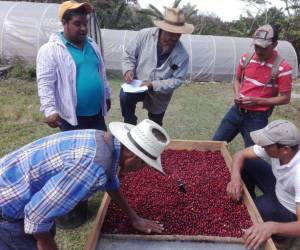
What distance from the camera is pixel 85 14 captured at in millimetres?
3170

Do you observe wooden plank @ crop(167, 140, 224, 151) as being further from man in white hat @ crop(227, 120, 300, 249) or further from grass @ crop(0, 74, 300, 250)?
grass @ crop(0, 74, 300, 250)

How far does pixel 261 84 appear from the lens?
384 centimetres

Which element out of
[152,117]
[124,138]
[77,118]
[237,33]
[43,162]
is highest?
[124,138]

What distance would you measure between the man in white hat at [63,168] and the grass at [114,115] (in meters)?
1.50

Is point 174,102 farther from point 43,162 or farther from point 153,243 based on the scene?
point 43,162

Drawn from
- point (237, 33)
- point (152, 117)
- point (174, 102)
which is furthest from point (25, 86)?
point (237, 33)

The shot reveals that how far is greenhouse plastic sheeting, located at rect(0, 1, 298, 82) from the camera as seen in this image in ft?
38.9

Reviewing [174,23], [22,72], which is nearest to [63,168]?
[174,23]

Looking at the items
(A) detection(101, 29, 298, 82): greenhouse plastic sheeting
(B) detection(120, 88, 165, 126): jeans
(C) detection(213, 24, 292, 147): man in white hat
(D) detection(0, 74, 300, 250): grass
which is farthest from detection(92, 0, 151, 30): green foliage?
(C) detection(213, 24, 292, 147): man in white hat

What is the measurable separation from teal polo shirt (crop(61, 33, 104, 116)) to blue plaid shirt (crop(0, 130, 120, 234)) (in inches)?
52.6

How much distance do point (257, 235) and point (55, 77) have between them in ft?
6.51

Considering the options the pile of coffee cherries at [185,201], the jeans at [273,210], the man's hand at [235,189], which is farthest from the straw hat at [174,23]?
the jeans at [273,210]

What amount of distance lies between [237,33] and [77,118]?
67.5ft

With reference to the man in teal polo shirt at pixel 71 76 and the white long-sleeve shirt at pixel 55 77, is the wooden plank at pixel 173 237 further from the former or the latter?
the white long-sleeve shirt at pixel 55 77
